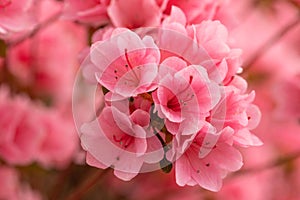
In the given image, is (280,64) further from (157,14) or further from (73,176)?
(157,14)

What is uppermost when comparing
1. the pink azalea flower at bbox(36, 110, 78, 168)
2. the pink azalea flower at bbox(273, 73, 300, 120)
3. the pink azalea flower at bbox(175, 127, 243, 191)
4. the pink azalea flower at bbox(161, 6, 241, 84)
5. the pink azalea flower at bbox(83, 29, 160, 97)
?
the pink azalea flower at bbox(161, 6, 241, 84)

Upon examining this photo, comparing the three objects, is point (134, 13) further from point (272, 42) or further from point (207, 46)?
point (272, 42)

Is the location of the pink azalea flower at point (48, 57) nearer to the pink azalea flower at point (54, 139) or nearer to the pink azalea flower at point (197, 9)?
the pink azalea flower at point (54, 139)

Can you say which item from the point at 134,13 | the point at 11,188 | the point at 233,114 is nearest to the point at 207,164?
the point at 233,114

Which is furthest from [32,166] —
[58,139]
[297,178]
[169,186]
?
[297,178]

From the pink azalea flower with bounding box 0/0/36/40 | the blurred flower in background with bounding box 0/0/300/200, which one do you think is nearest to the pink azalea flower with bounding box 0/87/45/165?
the blurred flower in background with bounding box 0/0/300/200

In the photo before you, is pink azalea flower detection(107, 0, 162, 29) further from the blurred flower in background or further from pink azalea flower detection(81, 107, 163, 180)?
pink azalea flower detection(81, 107, 163, 180)
